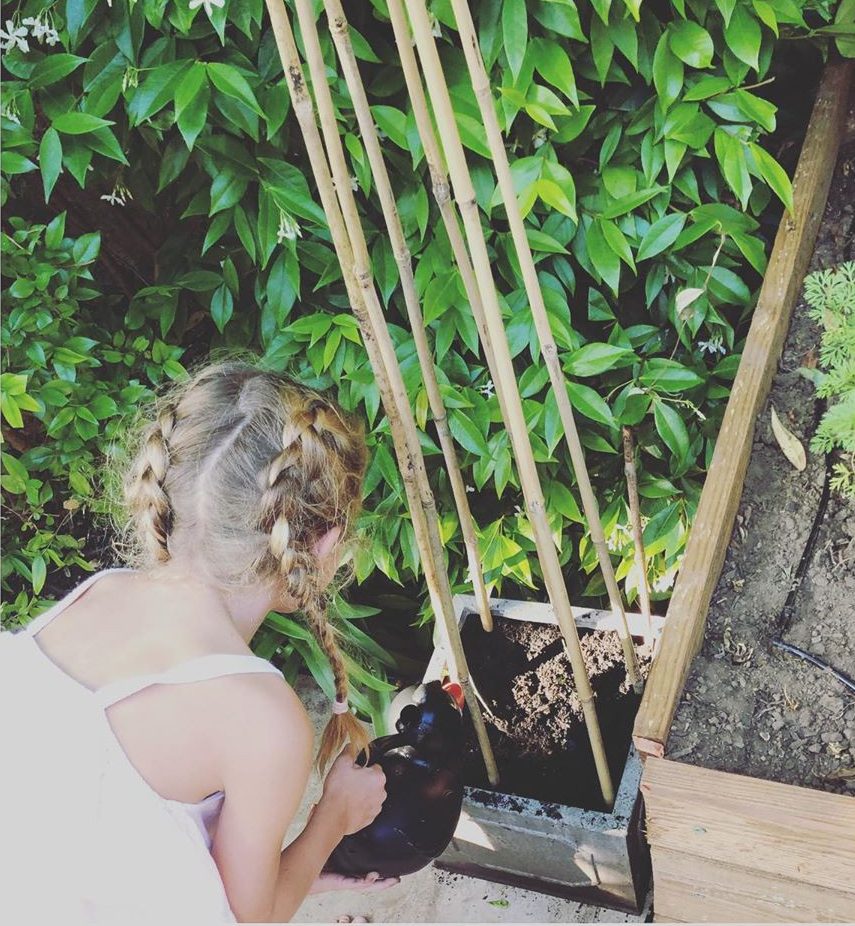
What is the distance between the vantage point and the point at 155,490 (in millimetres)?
1326

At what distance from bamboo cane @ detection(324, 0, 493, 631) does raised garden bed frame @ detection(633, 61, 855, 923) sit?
0.37m

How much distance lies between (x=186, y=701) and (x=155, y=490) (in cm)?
29

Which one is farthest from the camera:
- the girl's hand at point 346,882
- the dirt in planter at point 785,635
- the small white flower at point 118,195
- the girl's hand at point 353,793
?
the small white flower at point 118,195

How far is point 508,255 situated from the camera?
5.66ft

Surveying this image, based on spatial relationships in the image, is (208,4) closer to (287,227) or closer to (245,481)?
(287,227)

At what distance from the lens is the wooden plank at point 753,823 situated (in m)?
1.14

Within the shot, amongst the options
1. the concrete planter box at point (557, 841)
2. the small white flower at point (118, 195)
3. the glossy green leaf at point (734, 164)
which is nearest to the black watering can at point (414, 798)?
the concrete planter box at point (557, 841)

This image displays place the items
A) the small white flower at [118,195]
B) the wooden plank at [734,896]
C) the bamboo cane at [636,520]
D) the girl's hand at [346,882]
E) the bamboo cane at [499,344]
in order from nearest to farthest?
the bamboo cane at [499,344], the wooden plank at [734,896], the girl's hand at [346,882], the bamboo cane at [636,520], the small white flower at [118,195]

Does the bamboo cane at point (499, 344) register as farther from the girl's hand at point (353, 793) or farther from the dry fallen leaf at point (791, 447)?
the dry fallen leaf at point (791, 447)

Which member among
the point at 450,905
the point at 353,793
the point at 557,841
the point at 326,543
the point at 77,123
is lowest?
the point at 450,905

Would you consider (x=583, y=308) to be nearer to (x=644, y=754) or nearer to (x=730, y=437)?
(x=730, y=437)

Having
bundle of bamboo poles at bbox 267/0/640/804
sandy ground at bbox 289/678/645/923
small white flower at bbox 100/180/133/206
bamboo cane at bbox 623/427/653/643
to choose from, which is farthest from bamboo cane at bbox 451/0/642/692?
small white flower at bbox 100/180/133/206

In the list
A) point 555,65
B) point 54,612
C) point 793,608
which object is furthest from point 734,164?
point 54,612

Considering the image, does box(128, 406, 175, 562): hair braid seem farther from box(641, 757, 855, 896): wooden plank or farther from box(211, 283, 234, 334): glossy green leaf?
box(641, 757, 855, 896): wooden plank
